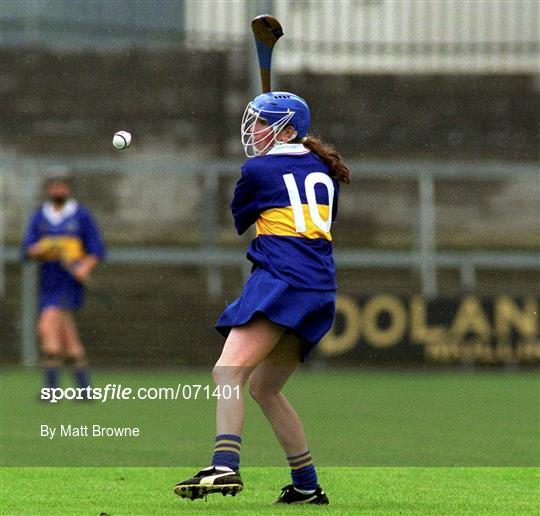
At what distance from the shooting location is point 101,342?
15.9m

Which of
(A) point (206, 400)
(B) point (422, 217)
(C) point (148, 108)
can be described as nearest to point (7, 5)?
(C) point (148, 108)

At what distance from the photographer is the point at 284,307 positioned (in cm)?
588

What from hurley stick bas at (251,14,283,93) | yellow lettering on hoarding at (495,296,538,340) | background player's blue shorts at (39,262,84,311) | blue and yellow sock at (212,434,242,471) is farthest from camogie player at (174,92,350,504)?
yellow lettering on hoarding at (495,296,538,340)

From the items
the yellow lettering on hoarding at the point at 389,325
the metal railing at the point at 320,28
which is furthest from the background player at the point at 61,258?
the metal railing at the point at 320,28

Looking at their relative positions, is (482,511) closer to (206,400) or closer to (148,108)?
(206,400)

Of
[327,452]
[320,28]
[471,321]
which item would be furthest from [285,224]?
[320,28]

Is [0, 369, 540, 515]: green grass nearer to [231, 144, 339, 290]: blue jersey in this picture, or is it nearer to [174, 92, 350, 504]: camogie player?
[174, 92, 350, 504]: camogie player

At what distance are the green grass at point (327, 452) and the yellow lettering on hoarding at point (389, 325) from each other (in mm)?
1576

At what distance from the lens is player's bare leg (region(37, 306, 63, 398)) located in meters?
12.1

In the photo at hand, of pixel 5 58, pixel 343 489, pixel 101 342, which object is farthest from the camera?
pixel 5 58

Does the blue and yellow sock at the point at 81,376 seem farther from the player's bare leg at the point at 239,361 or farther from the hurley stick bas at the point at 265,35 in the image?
the player's bare leg at the point at 239,361

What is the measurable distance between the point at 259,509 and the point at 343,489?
79cm

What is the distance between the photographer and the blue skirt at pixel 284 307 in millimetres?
5859

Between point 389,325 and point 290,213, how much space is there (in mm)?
9448
